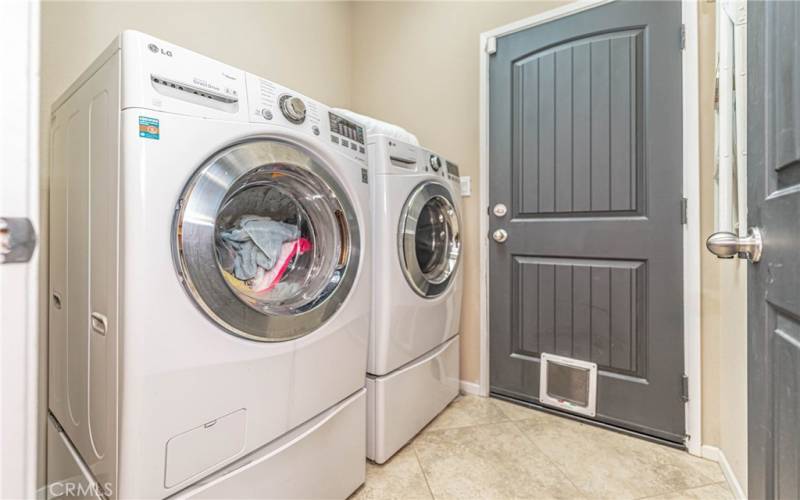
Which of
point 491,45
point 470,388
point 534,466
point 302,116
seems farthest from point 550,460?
point 491,45

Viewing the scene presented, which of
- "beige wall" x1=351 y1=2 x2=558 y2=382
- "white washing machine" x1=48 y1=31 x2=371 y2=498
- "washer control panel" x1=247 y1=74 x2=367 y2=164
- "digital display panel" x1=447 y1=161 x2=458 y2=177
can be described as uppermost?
"beige wall" x1=351 y1=2 x2=558 y2=382

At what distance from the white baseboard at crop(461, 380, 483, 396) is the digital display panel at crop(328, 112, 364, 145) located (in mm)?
1345

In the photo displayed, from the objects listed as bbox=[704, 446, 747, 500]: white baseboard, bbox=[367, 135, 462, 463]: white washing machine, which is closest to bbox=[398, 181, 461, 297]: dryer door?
bbox=[367, 135, 462, 463]: white washing machine

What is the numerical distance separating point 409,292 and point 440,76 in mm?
1290

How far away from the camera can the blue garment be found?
87cm

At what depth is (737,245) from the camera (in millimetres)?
583

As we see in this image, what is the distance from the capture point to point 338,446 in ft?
3.27

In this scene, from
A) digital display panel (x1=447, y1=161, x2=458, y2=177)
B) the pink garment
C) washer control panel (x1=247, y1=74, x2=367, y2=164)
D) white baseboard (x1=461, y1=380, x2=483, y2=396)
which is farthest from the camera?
white baseboard (x1=461, y1=380, x2=483, y2=396)

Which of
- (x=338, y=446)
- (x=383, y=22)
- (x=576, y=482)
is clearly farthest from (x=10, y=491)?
(x=383, y=22)

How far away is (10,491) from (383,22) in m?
2.38

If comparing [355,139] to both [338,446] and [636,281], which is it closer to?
[338,446]

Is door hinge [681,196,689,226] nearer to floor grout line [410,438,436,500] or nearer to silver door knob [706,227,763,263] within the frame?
silver door knob [706,227,763,263]

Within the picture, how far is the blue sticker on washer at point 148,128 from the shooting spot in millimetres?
612

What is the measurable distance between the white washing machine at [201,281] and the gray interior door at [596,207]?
36.8 inches
